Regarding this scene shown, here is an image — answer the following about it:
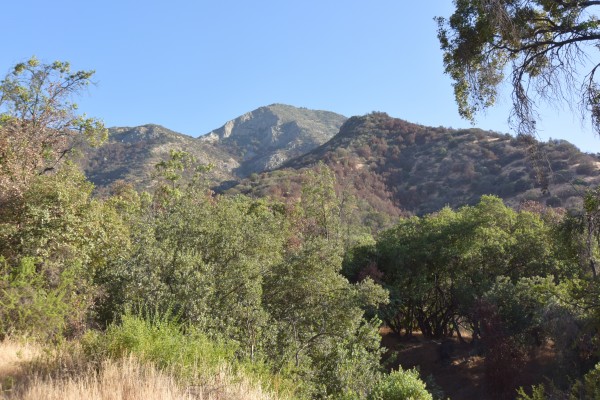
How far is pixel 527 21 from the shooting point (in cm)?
595

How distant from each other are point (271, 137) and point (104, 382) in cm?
17011

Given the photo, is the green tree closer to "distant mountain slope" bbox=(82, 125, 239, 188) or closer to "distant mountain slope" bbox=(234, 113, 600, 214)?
"distant mountain slope" bbox=(234, 113, 600, 214)

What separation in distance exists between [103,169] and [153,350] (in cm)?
8953

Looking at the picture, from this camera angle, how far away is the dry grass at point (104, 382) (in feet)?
13.1

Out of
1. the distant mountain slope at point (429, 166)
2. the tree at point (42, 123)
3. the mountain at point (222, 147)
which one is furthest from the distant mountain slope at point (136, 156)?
the tree at point (42, 123)

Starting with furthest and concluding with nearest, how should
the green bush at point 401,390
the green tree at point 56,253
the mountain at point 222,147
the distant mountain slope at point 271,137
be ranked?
the distant mountain slope at point 271,137 → the mountain at point 222,147 → the green bush at point 401,390 → the green tree at point 56,253

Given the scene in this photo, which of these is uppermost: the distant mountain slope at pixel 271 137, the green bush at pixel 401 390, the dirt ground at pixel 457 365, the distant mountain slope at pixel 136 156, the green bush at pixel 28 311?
the distant mountain slope at pixel 271 137

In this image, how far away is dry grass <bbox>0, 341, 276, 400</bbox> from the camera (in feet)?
13.1

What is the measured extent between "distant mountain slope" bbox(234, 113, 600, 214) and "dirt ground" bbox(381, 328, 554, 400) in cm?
3129

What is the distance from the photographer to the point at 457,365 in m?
22.7

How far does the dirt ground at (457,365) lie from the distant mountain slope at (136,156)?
47.6m

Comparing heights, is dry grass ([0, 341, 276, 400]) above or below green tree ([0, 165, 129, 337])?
below

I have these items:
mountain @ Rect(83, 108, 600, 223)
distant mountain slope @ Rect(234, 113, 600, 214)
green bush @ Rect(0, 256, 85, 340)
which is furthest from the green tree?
distant mountain slope @ Rect(234, 113, 600, 214)

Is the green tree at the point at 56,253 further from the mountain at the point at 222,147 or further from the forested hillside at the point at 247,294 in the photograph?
the mountain at the point at 222,147
